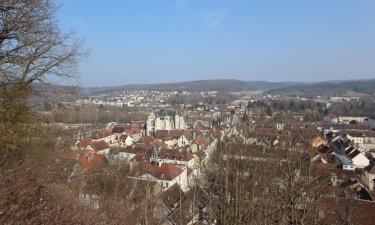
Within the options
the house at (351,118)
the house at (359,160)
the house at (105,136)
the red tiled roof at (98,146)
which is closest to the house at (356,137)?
the house at (359,160)

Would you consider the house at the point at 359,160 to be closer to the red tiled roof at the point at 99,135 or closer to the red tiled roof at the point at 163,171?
the red tiled roof at the point at 163,171

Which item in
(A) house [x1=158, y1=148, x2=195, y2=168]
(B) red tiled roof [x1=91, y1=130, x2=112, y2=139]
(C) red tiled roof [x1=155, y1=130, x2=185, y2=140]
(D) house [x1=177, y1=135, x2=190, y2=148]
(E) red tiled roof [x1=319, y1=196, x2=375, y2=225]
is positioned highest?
(E) red tiled roof [x1=319, y1=196, x2=375, y2=225]

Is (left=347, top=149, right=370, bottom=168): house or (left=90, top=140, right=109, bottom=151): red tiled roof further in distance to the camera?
(left=90, top=140, right=109, bottom=151): red tiled roof

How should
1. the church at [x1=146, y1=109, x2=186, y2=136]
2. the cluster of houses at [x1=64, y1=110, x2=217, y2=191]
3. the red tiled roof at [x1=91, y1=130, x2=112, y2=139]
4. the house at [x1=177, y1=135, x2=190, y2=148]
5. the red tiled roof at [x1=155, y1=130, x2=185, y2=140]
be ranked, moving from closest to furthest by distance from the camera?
the cluster of houses at [x1=64, y1=110, x2=217, y2=191]
the house at [x1=177, y1=135, x2=190, y2=148]
the red tiled roof at [x1=91, y1=130, x2=112, y2=139]
the red tiled roof at [x1=155, y1=130, x2=185, y2=140]
the church at [x1=146, y1=109, x2=186, y2=136]

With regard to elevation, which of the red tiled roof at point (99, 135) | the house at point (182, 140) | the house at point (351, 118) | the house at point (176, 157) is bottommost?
the house at point (351, 118)

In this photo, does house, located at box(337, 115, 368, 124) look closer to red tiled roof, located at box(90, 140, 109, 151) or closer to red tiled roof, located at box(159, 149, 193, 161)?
red tiled roof, located at box(159, 149, 193, 161)

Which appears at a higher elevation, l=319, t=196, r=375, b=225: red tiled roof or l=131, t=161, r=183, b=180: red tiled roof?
l=319, t=196, r=375, b=225: red tiled roof

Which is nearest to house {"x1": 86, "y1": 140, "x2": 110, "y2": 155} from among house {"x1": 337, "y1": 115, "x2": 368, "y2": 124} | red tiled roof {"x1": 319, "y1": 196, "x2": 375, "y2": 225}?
red tiled roof {"x1": 319, "y1": 196, "x2": 375, "y2": 225}

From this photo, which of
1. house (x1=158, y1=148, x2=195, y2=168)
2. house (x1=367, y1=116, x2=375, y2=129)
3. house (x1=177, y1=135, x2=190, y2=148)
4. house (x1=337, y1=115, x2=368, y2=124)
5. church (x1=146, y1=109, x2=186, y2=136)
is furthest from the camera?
house (x1=337, y1=115, x2=368, y2=124)
